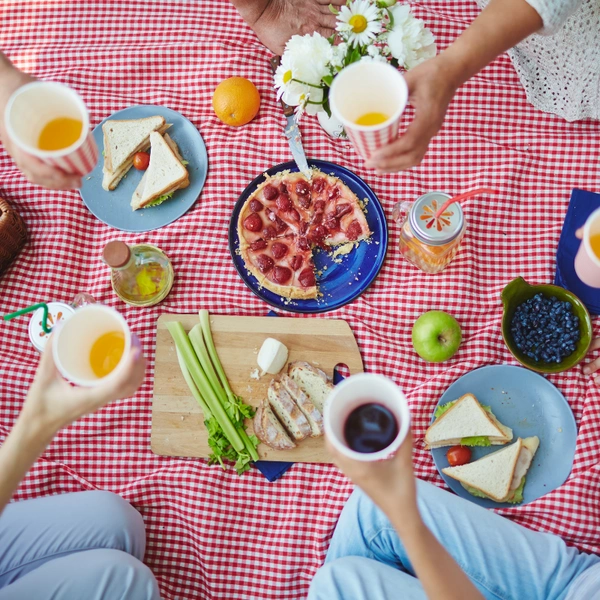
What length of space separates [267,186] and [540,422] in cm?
125

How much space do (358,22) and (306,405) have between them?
3.90 feet

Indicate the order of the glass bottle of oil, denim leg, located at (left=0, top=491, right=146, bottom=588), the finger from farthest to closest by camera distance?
the glass bottle of oil, the finger, denim leg, located at (left=0, top=491, right=146, bottom=588)

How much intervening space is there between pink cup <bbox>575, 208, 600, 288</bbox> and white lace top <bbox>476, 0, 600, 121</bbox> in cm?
51

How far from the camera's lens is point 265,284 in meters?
2.10

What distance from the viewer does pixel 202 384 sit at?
2023 millimetres

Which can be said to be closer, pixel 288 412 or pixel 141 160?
pixel 288 412

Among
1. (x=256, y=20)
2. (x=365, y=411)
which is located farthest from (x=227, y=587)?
(x=256, y=20)

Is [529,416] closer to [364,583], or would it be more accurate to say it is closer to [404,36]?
[364,583]

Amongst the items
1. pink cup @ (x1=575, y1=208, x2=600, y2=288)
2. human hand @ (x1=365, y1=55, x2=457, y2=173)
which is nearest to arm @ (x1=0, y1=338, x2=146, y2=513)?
human hand @ (x1=365, y1=55, x2=457, y2=173)

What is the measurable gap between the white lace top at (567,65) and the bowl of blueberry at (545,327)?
0.66 m

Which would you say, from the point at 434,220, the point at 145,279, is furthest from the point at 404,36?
the point at 145,279

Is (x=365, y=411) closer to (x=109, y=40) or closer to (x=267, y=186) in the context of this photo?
(x=267, y=186)

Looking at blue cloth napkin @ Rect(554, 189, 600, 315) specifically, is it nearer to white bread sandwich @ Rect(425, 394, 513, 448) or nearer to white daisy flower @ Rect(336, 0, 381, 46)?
white bread sandwich @ Rect(425, 394, 513, 448)

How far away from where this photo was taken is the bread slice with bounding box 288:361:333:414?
2.02m
